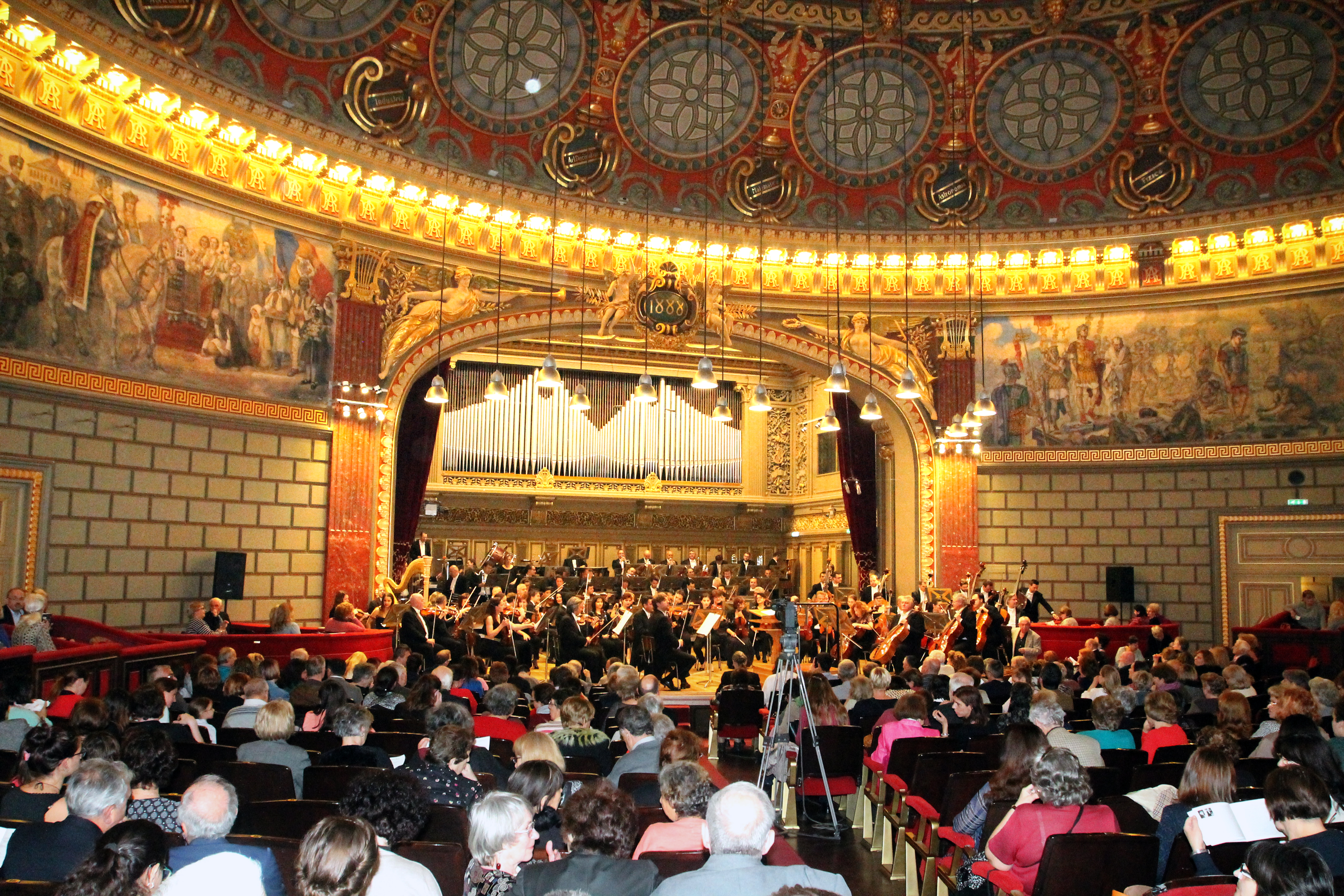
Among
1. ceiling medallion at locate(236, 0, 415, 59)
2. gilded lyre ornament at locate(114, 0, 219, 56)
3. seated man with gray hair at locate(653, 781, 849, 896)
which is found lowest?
seated man with gray hair at locate(653, 781, 849, 896)

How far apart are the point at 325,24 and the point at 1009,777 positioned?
1390 cm

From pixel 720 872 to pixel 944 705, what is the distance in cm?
523

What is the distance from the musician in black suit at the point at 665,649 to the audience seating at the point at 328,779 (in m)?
9.61

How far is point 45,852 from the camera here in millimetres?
3453

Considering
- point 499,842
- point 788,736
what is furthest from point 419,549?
point 499,842

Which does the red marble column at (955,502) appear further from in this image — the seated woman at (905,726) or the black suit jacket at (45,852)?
the black suit jacket at (45,852)

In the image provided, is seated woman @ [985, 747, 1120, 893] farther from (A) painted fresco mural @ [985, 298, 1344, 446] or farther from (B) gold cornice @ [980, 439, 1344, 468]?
(A) painted fresco mural @ [985, 298, 1344, 446]

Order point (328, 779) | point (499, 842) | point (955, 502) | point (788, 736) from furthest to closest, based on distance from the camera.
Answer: point (955, 502), point (788, 736), point (328, 779), point (499, 842)

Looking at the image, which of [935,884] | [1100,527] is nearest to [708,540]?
[1100,527]

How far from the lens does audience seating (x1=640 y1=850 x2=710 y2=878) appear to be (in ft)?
12.0

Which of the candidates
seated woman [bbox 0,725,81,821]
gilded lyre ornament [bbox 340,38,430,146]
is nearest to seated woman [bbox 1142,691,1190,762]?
seated woman [bbox 0,725,81,821]

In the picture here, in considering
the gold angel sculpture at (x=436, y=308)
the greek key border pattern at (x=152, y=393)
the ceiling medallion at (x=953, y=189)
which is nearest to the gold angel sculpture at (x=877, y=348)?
the ceiling medallion at (x=953, y=189)

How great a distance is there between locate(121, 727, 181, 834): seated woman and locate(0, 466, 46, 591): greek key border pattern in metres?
8.51

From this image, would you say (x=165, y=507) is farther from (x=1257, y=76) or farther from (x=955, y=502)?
(x=1257, y=76)
